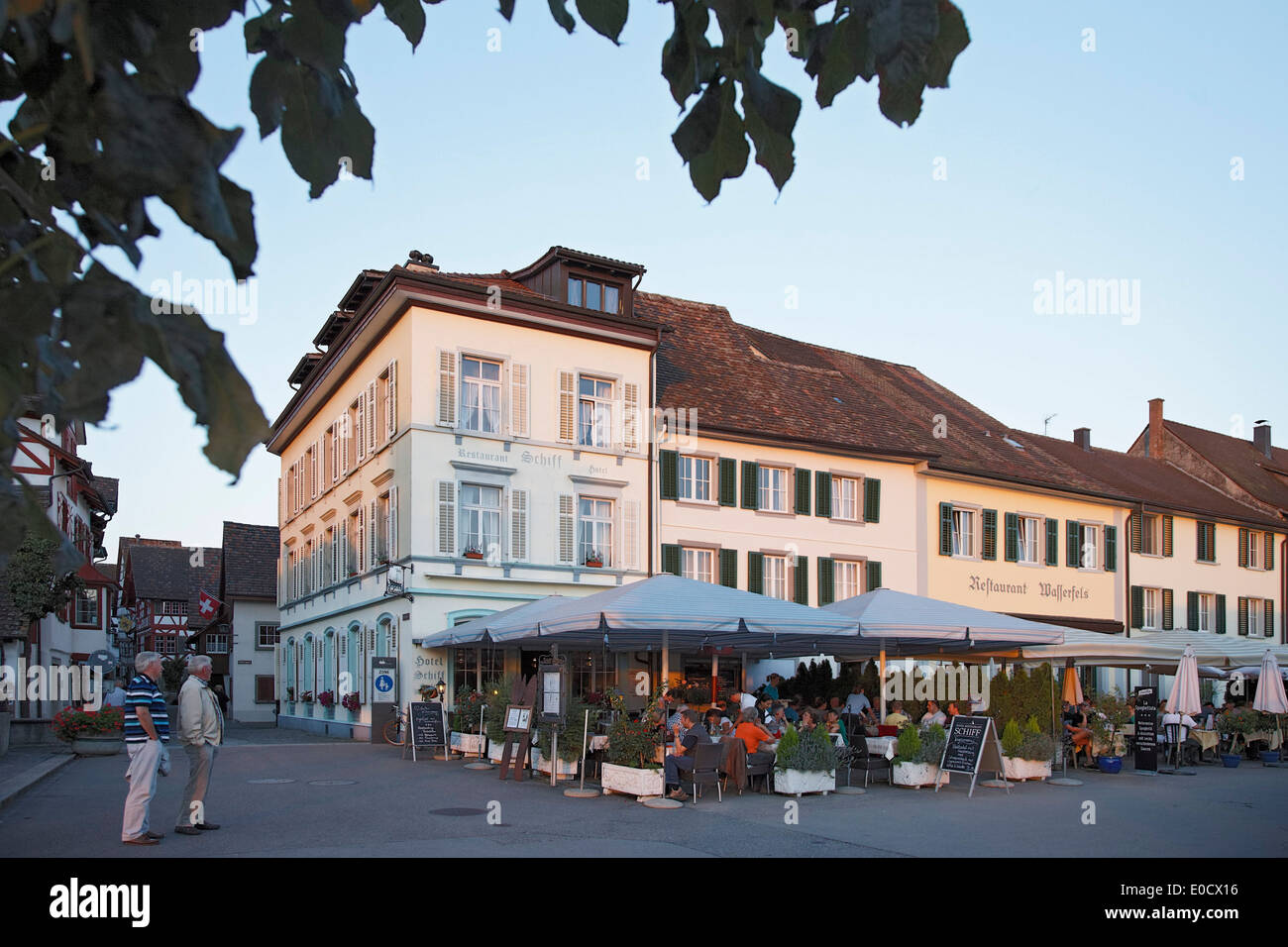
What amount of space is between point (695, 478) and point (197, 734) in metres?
19.3

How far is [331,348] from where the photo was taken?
1208 inches

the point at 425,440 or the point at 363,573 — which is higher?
the point at 425,440

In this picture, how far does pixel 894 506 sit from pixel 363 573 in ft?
46.5

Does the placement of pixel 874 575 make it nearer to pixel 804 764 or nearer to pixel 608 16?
pixel 804 764

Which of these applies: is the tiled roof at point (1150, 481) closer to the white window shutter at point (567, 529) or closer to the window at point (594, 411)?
the window at point (594, 411)

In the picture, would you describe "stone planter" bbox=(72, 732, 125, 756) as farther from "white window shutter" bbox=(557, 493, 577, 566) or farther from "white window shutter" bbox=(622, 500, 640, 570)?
"white window shutter" bbox=(622, 500, 640, 570)

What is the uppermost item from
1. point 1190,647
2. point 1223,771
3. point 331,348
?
point 331,348

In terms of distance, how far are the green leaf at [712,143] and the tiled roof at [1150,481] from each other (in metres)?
40.3

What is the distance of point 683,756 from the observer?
14234 millimetres

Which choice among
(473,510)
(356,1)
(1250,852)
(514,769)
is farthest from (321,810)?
(473,510)

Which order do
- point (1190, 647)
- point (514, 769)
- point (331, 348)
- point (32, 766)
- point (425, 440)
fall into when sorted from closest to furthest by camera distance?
point (514, 769) → point (32, 766) → point (1190, 647) → point (425, 440) → point (331, 348)

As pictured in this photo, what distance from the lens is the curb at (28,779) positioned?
13.6 m

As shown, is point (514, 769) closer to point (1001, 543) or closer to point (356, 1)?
point (356, 1)

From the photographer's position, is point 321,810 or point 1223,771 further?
point 1223,771
